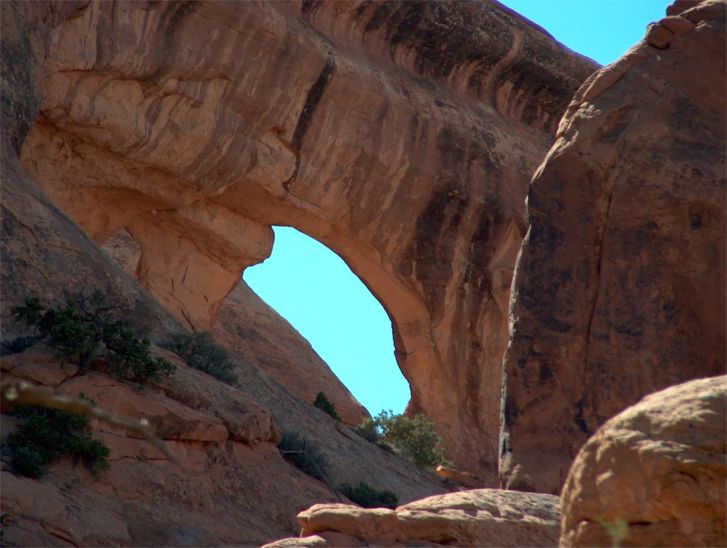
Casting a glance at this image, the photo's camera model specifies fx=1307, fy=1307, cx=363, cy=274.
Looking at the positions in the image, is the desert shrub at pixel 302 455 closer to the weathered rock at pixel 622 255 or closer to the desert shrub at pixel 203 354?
the desert shrub at pixel 203 354

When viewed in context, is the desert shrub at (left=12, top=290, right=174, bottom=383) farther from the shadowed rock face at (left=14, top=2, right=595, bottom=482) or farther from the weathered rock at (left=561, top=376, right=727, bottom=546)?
the weathered rock at (left=561, top=376, right=727, bottom=546)

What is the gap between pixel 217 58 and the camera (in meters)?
21.8

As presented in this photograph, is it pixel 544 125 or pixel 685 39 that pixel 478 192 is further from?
pixel 685 39

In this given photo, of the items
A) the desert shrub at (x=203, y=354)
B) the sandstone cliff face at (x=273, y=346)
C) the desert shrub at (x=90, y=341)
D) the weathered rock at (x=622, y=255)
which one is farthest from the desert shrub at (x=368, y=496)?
the sandstone cliff face at (x=273, y=346)

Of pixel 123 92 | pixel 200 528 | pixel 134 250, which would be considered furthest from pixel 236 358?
pixel 134 250

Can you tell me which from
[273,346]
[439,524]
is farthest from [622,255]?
[273,346]

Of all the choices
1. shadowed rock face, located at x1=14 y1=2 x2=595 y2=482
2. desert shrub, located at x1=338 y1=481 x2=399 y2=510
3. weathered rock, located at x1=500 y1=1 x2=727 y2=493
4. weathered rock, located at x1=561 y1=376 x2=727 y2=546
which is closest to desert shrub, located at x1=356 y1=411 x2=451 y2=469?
shadowed rock face, located at x1=14 y1=2 x2=595 y2=482

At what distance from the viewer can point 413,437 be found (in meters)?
22.7

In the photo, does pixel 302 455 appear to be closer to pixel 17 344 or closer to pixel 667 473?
pixel 17 344

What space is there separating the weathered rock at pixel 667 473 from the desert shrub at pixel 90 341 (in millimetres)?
8223

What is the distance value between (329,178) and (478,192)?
3.30m

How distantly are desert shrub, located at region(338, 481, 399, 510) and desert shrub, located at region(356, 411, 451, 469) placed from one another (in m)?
6.25

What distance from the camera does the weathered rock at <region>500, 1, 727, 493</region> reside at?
1055 centimetres

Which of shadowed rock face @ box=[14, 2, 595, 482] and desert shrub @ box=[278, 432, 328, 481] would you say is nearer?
desert shrub @ box=[278, 432, 328, 481]
